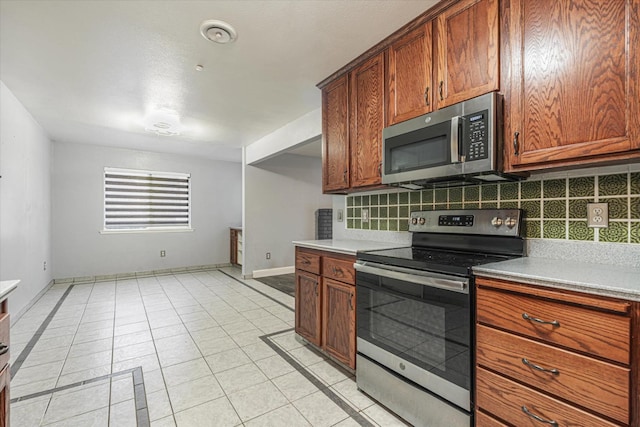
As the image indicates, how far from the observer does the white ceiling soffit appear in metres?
1.80

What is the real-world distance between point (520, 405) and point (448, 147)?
4.06ft

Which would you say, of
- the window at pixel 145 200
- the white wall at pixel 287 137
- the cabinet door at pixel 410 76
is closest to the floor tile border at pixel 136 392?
the cabinet door at pixel 410 76

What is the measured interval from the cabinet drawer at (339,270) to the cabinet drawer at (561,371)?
869 mm

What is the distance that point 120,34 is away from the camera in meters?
2.03

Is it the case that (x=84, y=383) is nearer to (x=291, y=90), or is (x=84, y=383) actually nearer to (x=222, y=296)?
(x=222, y=296)

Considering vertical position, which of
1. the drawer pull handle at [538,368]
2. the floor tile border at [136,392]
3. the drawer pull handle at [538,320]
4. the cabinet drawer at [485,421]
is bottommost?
the floor tile border at [136,392]

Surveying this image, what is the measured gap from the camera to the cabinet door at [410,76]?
181 cm

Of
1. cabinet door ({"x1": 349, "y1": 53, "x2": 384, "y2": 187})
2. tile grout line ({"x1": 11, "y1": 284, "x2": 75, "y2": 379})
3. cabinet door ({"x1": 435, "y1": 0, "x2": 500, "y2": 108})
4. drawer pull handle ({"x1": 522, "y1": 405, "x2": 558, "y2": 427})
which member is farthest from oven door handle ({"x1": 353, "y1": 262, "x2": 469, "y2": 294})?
tile grout line ({"x1": 11, "y1": 284, "x2": 75, "y2": 379})

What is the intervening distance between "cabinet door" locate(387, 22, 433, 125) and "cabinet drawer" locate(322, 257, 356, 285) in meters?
1.03

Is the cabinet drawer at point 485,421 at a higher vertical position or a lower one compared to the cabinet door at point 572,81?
lower

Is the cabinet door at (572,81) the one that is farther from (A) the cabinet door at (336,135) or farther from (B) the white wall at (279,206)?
(B) the white wall at (279,206)

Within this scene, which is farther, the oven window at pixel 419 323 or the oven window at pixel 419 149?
the oven window at pixel 419 149

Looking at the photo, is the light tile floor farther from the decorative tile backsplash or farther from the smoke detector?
the smoke detector

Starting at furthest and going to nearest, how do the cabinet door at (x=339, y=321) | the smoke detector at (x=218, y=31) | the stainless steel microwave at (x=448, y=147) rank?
the cabinet door at (x=339, y=321)
the smoke detector at (x=218, y=31)
the stainless steel microwave at (x=448, y=147)
